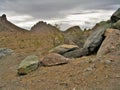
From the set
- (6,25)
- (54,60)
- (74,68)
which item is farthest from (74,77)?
(6,25)

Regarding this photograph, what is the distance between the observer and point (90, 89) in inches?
334

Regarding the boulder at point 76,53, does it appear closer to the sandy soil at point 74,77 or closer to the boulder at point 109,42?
the sandy soil at point 74,77

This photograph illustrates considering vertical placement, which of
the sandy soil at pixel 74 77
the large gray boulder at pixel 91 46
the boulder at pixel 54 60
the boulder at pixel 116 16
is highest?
the boulder at pixel 116 16

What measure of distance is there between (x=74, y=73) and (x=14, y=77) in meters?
2.11

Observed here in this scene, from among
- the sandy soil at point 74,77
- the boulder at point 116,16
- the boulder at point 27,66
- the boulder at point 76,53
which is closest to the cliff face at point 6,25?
the boulder at point 116,16

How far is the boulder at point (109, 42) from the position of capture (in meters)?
10.6

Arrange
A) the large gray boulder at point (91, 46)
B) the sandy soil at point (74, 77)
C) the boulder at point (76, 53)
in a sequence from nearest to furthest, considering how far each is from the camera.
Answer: the sandy soil at point (74, 77) < the large gray boulder at point (91, 46) < the boulder at point (76, 53)

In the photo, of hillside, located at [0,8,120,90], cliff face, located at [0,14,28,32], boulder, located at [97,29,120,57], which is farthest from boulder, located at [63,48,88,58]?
cliff face, located at [0,14,28,32]

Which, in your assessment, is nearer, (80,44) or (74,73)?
(74,73)

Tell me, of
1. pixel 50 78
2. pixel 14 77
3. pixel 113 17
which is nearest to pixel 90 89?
pixel 50 78

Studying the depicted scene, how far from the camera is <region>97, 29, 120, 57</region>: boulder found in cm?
1062

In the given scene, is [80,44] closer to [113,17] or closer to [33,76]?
[113,17]

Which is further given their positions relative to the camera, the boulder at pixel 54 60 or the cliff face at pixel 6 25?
the cliff face at pixel 6 25

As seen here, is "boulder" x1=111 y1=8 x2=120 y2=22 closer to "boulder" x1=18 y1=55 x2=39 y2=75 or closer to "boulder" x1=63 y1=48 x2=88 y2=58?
"boulder" x1=63 y1=48 x2=88 y2=58
